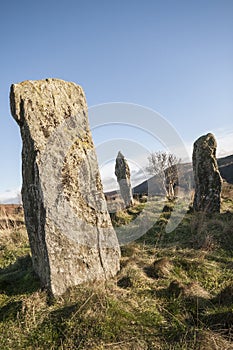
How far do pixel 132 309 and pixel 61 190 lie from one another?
2.42 metres

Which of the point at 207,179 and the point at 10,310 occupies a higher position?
the point at 207,179

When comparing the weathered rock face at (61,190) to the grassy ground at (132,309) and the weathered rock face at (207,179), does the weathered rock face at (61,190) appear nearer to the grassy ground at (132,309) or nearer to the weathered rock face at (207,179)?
the grassy ground at (132,309)

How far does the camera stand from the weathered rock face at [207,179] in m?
12.2

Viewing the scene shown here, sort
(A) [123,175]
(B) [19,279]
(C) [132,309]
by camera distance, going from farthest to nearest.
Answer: (A) [123,175] < (B) [19,279] < (C) [132,309]

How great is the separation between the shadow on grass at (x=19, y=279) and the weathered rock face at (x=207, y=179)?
7.70 metres

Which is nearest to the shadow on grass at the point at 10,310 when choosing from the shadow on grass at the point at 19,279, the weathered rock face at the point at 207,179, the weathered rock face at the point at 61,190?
the shadow on grass at the point at 19,279

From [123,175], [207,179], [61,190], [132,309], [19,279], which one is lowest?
[132,309]

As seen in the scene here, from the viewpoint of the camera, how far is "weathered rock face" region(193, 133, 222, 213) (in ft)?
39.9

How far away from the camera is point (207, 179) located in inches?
490

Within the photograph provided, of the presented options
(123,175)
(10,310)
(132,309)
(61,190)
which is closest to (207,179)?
(123,175)

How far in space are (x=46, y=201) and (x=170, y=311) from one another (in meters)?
2.80

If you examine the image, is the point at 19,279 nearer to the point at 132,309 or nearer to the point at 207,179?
the point at 132,309

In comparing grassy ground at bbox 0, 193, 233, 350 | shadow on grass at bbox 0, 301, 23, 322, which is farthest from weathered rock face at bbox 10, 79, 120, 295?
shadow on grass at bbox 0, 301, 23, 322

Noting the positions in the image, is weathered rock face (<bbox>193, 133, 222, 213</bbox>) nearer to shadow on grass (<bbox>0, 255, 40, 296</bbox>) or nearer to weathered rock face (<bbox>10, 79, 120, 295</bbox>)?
weathered rock face (<bbox>10, 79, 120, 295</bbox>)
